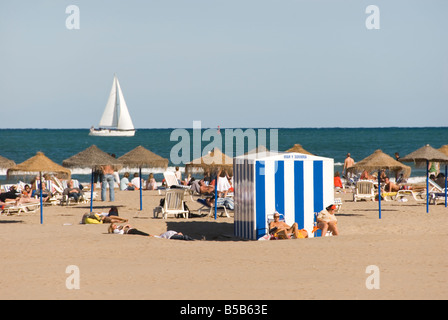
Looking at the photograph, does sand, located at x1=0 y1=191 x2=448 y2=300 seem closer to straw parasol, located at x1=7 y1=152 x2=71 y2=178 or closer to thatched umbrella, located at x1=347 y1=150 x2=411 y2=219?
straw parasol, located at x1=7 y1=152 x2=71 y2=178

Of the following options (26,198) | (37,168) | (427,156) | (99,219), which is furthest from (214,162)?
(26,198)

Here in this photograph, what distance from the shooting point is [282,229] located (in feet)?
40.8

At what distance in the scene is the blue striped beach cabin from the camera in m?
12.6

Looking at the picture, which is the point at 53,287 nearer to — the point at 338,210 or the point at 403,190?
the point at 338,210

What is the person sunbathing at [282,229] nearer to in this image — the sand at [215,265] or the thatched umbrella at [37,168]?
the sand at [215,265]

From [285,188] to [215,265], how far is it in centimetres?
332

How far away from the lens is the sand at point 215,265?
8.12 m

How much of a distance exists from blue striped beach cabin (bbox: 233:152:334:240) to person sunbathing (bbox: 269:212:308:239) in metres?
0.27

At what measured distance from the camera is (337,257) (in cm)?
1030

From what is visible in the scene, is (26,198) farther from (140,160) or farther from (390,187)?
(390,187)

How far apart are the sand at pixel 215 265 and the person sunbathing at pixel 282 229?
1.59ft
